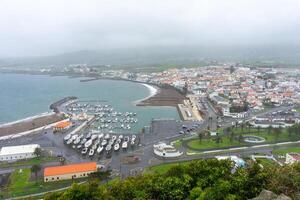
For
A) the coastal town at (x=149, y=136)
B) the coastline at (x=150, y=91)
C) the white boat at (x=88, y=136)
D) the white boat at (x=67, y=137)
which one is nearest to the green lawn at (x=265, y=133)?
the coastal town at (x=149, y=136)

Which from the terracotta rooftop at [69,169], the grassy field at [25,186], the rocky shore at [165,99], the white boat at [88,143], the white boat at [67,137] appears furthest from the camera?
the rocky shore at [165,99]

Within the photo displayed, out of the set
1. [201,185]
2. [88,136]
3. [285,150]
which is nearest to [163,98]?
[88,136]

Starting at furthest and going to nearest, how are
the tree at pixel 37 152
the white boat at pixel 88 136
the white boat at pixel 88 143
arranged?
the white boat at pixel 88 136 → the white boat at pixel 88 143 → the tree at pixel 37 152

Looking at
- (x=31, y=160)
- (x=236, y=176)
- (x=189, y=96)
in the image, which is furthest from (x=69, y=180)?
(x=189, y=96)

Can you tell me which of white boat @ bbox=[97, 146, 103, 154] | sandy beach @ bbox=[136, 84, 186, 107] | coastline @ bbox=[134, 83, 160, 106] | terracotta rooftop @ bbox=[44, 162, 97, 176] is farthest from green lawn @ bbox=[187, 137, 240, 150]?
coastline @ bbox=[134, 83, 160, 106]

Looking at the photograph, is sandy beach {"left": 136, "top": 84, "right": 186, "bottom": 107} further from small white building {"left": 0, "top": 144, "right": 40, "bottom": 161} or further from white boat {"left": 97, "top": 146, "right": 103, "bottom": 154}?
small white building {"left": 0, "top": 144, "right": 40, "bottom": 161}

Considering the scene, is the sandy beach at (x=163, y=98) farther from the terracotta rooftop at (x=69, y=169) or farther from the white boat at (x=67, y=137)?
the terracotta rooftop at (x=69, y=169)

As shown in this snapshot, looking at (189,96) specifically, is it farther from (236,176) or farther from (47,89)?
(236,176)
